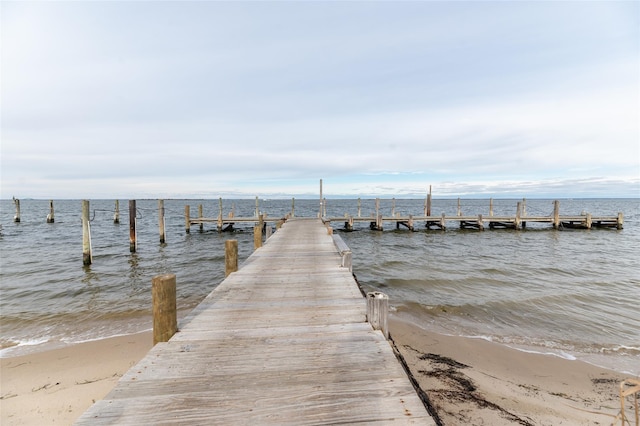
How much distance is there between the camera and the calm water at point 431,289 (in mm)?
7469

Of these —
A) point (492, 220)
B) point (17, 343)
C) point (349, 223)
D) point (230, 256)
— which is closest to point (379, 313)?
point (230, 256)

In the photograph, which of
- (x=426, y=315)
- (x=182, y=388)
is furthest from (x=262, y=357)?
(x=426, y=315)

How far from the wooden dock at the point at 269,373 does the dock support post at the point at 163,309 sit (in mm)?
156

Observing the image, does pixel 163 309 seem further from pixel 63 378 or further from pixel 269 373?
pixel 63 378

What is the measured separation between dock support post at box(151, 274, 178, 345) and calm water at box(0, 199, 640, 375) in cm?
489

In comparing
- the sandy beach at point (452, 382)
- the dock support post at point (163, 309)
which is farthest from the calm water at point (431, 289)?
the dock support post at point (163, 309)

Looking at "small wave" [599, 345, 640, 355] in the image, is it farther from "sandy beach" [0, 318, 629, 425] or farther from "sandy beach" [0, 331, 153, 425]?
"sandy beach" [0, 331, 153, 425]

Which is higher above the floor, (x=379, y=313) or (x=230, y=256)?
(x=230, y=256)

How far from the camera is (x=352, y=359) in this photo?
3.39m

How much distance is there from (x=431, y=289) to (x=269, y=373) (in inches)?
366

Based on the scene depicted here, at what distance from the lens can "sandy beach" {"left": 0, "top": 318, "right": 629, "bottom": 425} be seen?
14.3ft

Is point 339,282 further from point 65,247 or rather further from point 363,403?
point 65,247

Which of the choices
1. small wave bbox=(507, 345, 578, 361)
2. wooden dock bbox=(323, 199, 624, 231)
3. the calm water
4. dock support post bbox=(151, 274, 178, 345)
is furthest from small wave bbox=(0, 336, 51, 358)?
wooden dock bbox=(323, 199, 624, 231)

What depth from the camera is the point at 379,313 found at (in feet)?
13.4
